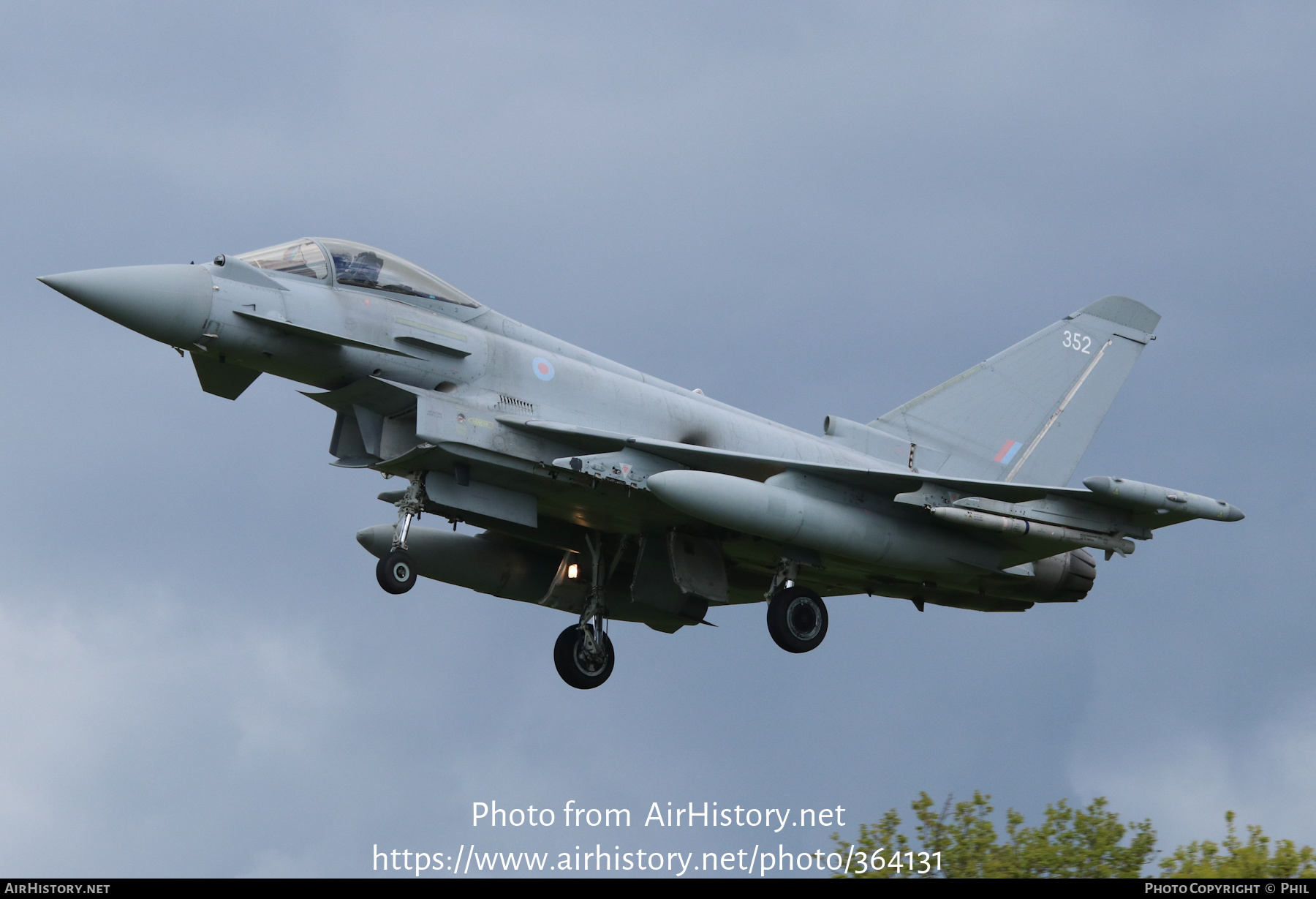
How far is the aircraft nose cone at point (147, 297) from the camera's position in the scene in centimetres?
1631

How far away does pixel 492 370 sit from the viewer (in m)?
18.0

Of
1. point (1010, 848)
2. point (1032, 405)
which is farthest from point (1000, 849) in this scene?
point (1032, 405)

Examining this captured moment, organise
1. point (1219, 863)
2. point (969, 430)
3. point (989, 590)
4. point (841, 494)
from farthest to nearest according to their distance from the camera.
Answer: point (969, 430) < point (989, 590) < point (841, 494) < point (1219, 863)

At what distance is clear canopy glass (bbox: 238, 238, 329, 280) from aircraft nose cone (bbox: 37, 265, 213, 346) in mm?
827

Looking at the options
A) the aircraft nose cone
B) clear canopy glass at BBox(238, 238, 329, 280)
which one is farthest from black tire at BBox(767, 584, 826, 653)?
the aircraft nose cone

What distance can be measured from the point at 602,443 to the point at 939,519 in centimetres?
441

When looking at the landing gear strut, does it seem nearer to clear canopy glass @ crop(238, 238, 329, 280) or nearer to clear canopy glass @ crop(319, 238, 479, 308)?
clear canopy glass @ crop(319, 238, 479, 308)

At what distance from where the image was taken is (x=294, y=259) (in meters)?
17.4

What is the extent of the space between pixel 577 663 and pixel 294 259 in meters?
6.97

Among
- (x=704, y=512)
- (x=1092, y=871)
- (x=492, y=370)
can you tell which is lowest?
(x=1092, y=871)

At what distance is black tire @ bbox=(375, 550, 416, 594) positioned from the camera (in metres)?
17.1

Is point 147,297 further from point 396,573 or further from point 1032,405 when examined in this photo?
point 1032,405
